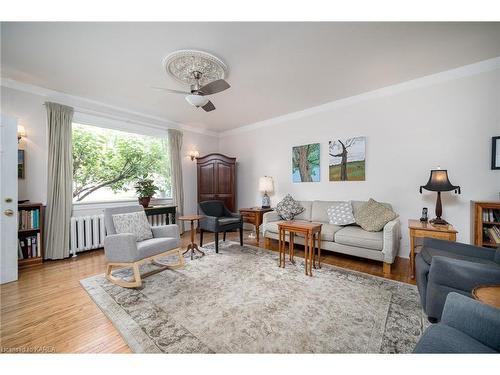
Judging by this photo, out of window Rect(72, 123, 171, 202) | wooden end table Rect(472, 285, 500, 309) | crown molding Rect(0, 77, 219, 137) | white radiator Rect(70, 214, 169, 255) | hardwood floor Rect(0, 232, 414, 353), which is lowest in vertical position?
hardwood floor Rect(0, 232, 414, 353)

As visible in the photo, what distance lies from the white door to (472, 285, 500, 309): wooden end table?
4384 millimetres

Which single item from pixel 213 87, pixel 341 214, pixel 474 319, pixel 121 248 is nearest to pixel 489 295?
pixel 474 319

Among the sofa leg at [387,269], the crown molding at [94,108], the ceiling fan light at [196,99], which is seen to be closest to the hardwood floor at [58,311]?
the sofa leg at [387,269]

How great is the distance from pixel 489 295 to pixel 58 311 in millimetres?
3211

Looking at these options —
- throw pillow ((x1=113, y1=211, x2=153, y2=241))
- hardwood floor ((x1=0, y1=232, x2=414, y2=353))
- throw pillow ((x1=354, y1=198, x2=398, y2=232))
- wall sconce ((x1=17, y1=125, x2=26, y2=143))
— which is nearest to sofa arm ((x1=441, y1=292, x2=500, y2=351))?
hardwood floor ((x1=0, y1=232, x2=414, y2=353))

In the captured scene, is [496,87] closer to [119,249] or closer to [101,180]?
[119,249]

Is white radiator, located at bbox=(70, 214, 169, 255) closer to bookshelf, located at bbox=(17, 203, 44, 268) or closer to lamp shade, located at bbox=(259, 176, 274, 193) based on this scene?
bookshelf, located at bbox=(17, 203, 44, 268)

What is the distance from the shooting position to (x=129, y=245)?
221cm

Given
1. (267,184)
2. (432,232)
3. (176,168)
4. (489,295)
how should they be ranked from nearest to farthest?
(489,295) < (432,232) < (267,184) < (176,168)

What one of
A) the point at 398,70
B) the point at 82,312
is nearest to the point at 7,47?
the point at 82,312

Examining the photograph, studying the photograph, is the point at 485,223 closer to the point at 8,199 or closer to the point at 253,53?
the point at 253,53

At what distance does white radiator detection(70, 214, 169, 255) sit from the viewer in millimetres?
3256

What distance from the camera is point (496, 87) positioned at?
8.04 ft
